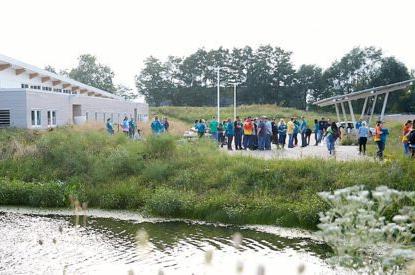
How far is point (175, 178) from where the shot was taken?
65.3 ft

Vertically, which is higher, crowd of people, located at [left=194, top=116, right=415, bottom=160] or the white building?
the white building

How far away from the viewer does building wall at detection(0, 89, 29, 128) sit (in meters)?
30.5

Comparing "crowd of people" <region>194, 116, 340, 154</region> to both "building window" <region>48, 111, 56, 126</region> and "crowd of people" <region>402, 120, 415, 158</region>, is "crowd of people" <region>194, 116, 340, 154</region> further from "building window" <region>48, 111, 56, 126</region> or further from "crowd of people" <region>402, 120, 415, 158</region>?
"building window" <region>48, 111, 56, 126</region>

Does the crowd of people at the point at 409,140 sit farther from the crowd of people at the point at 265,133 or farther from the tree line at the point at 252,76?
the tree line at the point at 252,76

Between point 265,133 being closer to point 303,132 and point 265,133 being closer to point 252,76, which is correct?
point 303,132

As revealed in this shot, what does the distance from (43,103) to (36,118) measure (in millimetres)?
1411

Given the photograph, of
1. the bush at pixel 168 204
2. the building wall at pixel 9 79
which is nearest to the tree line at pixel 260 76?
the building wall at pixel 9 79

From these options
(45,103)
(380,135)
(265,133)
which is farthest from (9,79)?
(380,135)

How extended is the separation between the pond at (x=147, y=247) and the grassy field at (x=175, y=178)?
105 centimetres

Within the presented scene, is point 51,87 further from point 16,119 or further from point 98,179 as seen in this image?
point 98,179

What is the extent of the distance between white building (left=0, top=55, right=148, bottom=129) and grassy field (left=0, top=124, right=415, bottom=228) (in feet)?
21.9

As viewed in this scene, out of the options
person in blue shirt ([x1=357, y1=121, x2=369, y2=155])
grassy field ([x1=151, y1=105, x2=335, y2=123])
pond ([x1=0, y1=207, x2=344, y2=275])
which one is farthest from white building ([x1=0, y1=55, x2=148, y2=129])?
person in blue shirt ([x1=357, y1=121, x2=369, y2=155])

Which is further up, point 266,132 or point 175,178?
point 266,132

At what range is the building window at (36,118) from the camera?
105 ft
